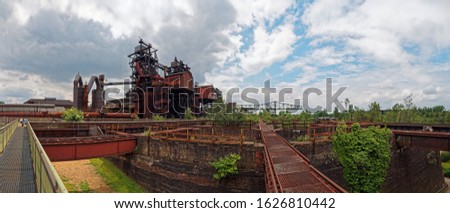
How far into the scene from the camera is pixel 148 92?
46.9m

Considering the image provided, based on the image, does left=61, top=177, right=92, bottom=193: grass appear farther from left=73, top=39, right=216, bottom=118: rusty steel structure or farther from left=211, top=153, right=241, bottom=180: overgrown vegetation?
left=73, top=39, right=216, bottom=118: rusty steel structure

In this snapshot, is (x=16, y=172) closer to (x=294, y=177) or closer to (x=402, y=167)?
(x=294, y=177)

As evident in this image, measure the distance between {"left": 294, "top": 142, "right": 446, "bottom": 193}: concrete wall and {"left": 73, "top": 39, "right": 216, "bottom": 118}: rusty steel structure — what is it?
3755cm

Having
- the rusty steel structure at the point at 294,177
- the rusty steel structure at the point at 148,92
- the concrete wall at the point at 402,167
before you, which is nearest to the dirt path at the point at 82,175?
the rusty steel structure at the point at 294,177

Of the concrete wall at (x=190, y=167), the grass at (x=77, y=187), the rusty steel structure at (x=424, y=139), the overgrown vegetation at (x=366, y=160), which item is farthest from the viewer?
the rusty steel structure at (x=424, y=139)

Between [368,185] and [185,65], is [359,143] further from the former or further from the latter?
[185,65]

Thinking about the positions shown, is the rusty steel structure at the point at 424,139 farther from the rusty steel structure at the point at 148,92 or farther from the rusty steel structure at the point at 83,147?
the rusty steel structure at the point at 148,92

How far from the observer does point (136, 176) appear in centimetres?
1463

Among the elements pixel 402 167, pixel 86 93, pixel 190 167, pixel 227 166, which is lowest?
pixel 402 167

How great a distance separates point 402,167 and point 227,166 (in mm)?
14445

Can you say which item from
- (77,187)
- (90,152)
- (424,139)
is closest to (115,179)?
(77,187)

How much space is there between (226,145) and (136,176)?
7329 mm

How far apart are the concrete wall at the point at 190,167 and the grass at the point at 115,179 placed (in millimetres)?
521

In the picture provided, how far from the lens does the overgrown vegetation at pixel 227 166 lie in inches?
418
